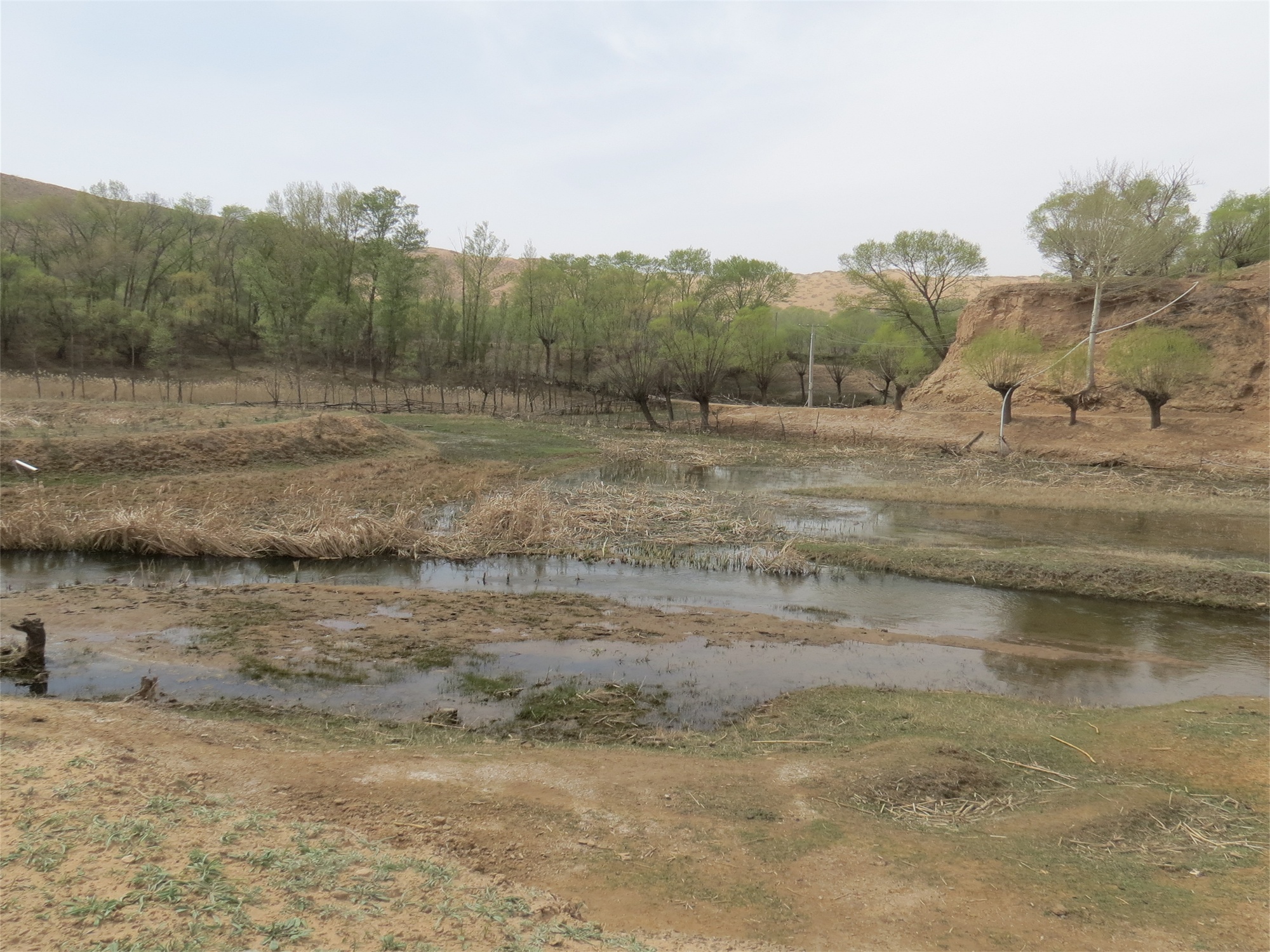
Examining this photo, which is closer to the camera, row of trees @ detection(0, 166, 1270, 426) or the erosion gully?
the erosion gully

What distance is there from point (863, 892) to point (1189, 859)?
7.85 ft

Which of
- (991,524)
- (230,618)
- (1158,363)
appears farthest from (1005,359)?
(230,618)

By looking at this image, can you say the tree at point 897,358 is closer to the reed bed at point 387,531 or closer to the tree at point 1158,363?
the tree at point 1158,363

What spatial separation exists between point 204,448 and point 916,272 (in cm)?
4166

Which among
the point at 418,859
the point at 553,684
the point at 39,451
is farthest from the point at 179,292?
the point at 418,859

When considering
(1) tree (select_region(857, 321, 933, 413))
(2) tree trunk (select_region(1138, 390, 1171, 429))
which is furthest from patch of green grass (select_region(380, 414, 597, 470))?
(2) tree trunk (select_region(1138, 390, 1171, 429))

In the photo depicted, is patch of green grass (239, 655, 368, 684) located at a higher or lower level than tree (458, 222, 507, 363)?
lower

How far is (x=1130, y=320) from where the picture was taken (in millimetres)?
36969

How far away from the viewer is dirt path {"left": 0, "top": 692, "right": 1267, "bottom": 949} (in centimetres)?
407

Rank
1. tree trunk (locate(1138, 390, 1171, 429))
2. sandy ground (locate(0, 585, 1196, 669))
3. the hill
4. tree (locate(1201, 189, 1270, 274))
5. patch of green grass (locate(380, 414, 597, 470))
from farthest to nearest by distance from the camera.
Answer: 1. the hill
2. tree (locate(1201, 189, 1270, 274))
3. tree trunk (locate(1138, 390, 1171, 429))
4. patch of green grass (locate(380, 414, 597, 470))
5. sandy ground (locate(0, 585, 1196, 669))

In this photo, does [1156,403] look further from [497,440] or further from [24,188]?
[24,188]

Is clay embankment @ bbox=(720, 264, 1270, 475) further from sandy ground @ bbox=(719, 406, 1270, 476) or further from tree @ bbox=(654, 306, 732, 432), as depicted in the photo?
tree @ bbox=(654, 306, 732, 432)

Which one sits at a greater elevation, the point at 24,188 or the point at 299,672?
the point at 24,188

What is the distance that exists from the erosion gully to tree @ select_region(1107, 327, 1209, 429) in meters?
14.6
